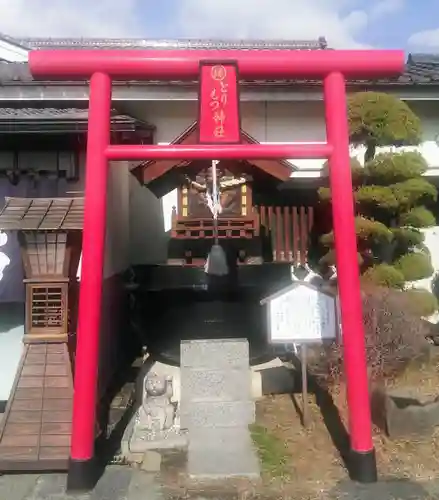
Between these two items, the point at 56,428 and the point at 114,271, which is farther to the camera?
the point at 114,271

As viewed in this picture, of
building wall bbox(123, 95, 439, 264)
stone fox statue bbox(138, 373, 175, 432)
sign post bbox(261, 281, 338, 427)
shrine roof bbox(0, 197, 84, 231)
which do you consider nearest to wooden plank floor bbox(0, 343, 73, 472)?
stone fox statue bbox(138, 373, 175, 432)

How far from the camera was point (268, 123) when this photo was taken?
9180 mm

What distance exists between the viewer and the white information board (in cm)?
555

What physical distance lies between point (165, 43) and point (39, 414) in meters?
15.5

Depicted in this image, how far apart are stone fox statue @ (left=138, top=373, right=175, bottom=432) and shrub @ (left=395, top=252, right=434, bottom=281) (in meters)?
3.59

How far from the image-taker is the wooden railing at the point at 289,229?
8.91 meters

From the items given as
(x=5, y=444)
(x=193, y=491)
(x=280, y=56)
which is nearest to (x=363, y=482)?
(x=193, y=491)

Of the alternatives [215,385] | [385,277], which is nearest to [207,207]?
[215,385]

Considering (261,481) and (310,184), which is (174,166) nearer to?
(310,184)

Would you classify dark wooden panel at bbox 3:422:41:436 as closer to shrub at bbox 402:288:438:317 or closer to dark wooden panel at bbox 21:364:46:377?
dark wooden panel at bbox 21:364:46:377

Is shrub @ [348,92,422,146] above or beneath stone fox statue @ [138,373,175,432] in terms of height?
above

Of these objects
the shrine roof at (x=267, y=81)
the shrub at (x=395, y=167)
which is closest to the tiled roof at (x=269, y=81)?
the shrine roof at (x=267, y=81)

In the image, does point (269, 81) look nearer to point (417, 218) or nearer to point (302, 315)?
point (417, 218)

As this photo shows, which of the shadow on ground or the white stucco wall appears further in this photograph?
the white stucco wall
